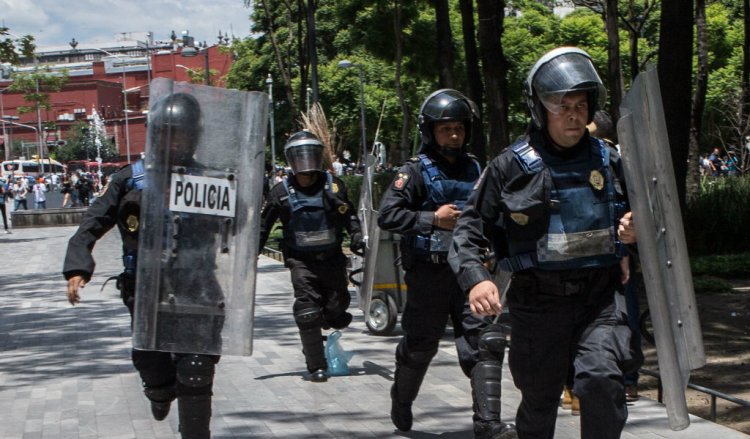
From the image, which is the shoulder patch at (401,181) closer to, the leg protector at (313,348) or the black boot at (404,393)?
the black boot at (404,393)

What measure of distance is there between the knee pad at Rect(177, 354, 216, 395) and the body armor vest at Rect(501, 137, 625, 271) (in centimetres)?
173

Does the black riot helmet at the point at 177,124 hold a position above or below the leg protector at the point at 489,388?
above

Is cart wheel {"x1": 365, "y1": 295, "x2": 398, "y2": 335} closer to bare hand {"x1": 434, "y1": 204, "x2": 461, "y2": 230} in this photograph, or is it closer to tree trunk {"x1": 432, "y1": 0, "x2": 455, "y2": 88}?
bare hand {"x1": 434, "y1": 204, "x2": 461, "y2": 230}

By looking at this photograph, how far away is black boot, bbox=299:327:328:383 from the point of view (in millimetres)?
8250

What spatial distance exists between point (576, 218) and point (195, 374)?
2.01 m

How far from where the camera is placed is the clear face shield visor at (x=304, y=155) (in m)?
8.23

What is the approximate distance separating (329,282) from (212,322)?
313 centimetres

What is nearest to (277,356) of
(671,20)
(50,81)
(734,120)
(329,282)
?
(329,282)

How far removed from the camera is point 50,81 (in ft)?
173

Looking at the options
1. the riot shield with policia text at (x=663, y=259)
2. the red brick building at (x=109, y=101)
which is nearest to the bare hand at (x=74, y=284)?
the riot shield with policia text at (x=663, y=259)

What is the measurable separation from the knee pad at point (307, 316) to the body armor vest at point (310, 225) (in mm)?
422

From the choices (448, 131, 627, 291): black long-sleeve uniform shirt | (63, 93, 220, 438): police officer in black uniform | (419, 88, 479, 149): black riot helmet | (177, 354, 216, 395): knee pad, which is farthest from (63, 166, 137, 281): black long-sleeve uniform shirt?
(448, 131, 627, 291): black long-sleeve uniform shirt

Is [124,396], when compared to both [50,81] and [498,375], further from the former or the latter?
[50,81]

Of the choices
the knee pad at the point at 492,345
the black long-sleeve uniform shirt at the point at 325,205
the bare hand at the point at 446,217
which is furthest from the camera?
the black long-sleeve uniform shirt at the point at 325,205
